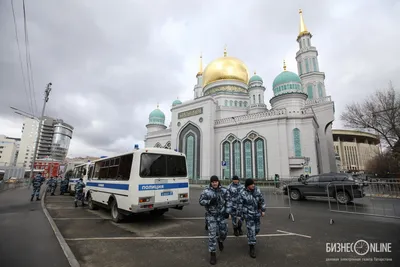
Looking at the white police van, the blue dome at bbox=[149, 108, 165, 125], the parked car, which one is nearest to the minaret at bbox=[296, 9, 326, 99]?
the parked car

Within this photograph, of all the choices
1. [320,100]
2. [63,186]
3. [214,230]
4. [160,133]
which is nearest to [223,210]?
[214,230]

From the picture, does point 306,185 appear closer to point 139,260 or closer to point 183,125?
point 139,260

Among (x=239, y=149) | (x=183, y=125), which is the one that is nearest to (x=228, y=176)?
(x=239, y=149)

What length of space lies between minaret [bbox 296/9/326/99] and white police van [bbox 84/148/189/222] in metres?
30.2

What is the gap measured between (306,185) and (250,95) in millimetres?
25058

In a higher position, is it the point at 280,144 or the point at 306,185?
the point at 280,144

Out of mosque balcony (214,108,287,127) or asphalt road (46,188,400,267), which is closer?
asphalt road (46,188,400,267)

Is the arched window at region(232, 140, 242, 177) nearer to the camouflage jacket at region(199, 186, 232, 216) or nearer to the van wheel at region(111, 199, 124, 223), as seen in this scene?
the van wheel at region(111, 199, 124, 223)

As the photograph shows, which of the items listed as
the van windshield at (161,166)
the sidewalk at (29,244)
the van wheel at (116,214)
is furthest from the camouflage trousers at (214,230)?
the van wheel at (116,214)

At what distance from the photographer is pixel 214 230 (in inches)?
144

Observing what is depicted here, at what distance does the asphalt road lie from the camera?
3596 mm

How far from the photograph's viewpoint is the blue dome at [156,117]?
41906 mm

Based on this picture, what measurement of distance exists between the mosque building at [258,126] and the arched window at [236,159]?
0.46 ft

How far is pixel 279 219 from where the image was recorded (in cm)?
696
